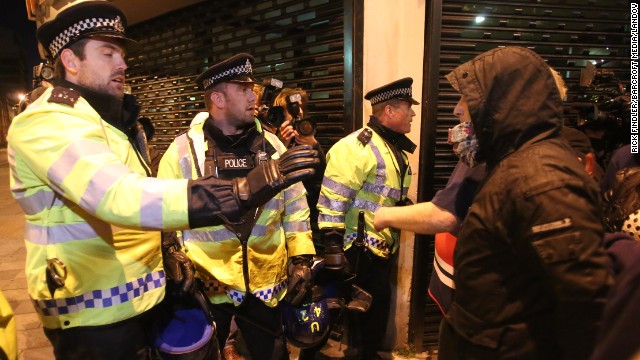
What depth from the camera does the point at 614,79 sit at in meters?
3.50

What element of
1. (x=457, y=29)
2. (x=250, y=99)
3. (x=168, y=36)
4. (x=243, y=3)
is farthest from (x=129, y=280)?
(x=168, y=36)

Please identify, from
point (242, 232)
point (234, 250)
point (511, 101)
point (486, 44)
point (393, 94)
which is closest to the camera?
point (511, 101)

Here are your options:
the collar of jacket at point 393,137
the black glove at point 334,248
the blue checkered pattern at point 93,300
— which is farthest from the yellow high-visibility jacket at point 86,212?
the collar of jacket at point 393,137

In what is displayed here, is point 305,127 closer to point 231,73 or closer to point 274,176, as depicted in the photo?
point 231,73

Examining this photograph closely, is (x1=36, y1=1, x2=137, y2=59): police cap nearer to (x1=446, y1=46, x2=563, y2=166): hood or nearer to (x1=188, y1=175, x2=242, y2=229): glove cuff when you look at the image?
(x1=188, y1=175, x2=242, y2=229): glove cuff

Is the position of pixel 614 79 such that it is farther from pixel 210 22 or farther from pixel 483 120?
pixel 210 22

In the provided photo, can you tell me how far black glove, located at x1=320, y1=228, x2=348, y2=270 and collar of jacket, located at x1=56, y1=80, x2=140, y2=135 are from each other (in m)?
1.76

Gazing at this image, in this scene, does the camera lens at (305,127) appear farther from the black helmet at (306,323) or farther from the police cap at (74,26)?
the police cap at (74,26)

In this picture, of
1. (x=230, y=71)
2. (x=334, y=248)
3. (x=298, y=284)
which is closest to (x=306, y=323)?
(x=298, y=284)

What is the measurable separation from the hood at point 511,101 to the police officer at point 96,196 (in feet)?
2.74

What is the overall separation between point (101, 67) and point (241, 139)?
100 cm

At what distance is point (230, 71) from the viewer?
→ 2.63 meters

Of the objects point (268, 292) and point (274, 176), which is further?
point (268, 292)

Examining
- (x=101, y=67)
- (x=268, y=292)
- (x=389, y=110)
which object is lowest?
(x=268, y=292)
